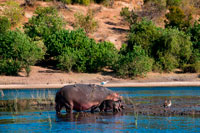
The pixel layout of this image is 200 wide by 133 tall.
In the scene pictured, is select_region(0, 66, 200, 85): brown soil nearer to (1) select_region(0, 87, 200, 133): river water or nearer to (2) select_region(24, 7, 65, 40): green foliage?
(2) select_region(24, 7, 65, 40): green foliage

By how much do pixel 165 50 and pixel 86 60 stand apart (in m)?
10.8

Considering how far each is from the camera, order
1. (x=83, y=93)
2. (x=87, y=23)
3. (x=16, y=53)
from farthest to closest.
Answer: (x=87, y=23), (x=16, y=53), (x=83, y=93)

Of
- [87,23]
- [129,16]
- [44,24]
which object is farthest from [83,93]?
[129,16]

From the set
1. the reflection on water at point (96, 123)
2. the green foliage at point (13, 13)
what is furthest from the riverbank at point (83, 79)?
the reflection on water at point (96, 123)

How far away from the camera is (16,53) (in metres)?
47.4

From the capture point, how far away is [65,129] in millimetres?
16078

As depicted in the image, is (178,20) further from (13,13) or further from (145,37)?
(13,13)

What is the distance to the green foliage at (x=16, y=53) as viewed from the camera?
151 ft

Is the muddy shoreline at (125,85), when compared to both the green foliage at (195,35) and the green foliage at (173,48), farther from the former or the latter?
the green foliage at (195,35)

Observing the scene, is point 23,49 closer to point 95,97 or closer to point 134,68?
point 134,68

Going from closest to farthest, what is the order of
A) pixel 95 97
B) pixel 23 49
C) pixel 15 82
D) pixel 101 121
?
pixel 101 121, pixel 95 97, pixel 15 82, pixel 23 49

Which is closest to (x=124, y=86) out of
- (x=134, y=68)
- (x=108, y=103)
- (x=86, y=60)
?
(x=134, y=68)

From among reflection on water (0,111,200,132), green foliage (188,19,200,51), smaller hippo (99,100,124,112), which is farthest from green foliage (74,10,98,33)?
reflection on water (0,111,200,132)

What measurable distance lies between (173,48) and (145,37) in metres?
3.93
